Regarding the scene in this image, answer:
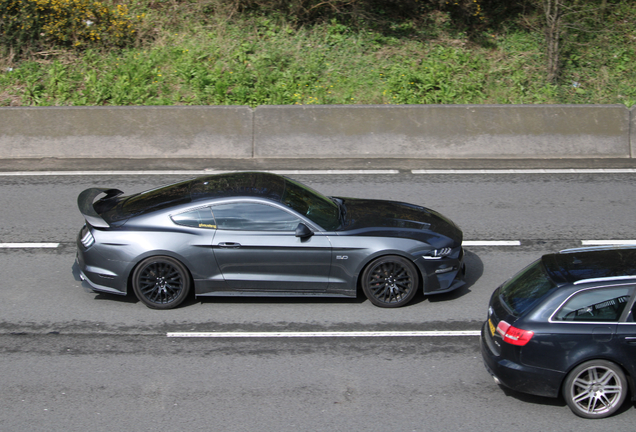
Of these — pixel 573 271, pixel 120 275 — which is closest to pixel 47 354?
pixel 120 275

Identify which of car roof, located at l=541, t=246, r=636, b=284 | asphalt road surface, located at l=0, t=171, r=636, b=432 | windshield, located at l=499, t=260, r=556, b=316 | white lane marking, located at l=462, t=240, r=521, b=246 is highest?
car roof, located at l=541, t=246, r=636, b=284

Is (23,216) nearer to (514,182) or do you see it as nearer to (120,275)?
(120,275)

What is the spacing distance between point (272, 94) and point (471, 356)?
9226mm

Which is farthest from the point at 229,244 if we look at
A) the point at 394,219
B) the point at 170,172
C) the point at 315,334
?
the point at 170,172

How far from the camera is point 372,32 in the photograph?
17.0m

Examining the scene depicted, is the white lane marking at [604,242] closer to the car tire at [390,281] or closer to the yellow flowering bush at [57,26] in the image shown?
the car tire at [390,281]

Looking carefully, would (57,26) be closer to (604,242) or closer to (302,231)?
(302,231)

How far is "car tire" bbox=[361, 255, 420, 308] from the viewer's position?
739 cm

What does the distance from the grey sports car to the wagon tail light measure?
1880 millimetres

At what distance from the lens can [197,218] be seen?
743 cm

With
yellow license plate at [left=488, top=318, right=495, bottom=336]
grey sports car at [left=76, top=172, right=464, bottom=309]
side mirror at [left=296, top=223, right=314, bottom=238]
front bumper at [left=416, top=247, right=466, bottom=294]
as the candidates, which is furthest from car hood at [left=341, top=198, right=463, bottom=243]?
yellow license plate at [left=488, top=318, right=495, bottom=336]

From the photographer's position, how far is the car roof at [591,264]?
5.59 meters

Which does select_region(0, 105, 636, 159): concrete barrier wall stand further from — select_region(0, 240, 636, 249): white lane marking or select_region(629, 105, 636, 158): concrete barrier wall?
select_region(0, 240, 636, 249): white lane marking

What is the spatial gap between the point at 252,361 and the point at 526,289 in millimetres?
2707
